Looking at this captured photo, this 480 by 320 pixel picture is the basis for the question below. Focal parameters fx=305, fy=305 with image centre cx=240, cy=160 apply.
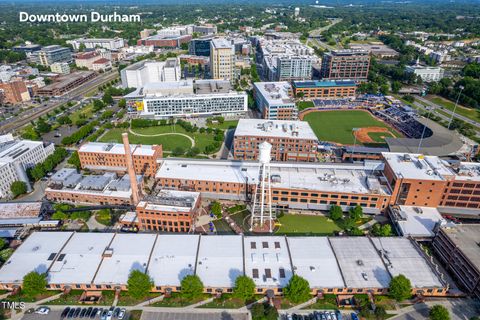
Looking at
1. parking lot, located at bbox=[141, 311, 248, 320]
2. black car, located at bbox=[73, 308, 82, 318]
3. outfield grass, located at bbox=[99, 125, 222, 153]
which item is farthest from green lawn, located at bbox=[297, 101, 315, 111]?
black car, located at bbox=[73, 308, 82, 318]

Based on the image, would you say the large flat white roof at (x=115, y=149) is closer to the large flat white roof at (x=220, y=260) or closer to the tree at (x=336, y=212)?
the large flat white roof at (x=220, y=260)

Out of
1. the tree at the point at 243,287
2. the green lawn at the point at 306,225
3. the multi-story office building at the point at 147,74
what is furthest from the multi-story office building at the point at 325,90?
the tree at the point at 243,287

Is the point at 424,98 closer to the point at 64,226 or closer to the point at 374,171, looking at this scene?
the point at 374,171

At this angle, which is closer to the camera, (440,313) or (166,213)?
(440,313)

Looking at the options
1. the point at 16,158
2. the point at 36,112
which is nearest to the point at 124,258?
the point at 16,158

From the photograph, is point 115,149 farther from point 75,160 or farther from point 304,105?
point 304,105

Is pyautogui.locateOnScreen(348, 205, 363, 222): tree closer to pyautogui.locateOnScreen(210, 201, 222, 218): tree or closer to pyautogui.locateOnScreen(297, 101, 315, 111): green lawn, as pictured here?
pyautogui.locateOnScreen(210, 201, 222, 218): tree

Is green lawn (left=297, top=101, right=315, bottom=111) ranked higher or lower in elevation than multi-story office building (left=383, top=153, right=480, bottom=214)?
lower

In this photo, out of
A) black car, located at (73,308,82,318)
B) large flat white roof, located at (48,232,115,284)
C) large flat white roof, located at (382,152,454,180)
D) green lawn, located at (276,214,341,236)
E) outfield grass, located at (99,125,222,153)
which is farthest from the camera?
outfield grass, located at (99,125,222,153)

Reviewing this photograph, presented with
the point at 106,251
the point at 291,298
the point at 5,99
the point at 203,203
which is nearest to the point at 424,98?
the point at 203,203
